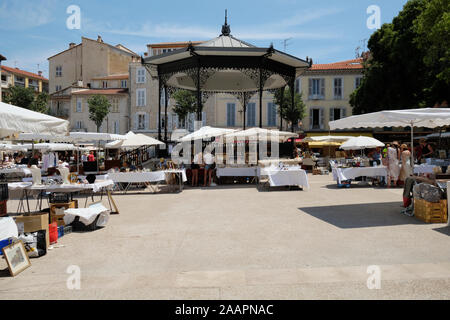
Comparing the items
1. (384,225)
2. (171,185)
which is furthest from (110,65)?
(384,225)

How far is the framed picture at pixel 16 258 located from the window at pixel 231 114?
1327 inches

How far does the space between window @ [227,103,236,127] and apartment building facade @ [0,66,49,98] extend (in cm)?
2703

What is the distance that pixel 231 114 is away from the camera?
124 feet

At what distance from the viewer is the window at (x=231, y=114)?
3759 cm

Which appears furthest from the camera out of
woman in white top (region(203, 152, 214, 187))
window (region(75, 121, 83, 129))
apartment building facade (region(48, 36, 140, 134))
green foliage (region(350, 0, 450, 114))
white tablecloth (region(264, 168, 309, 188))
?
window (region(75, 121, 83, 129))

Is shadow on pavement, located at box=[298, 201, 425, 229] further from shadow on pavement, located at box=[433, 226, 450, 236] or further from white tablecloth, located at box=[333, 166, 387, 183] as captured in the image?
white tablecloth, located at box=[333, 166, 387, 183]

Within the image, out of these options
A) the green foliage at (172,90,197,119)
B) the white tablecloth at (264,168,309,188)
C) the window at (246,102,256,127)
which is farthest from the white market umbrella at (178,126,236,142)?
the window at (246,102,256,127)

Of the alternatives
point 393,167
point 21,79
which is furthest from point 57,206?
point 21,79

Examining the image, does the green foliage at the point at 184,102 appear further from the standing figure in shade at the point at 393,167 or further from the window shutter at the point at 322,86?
the standing figure in shade at the point at 393,167

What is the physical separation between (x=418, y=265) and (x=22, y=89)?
40.8 m

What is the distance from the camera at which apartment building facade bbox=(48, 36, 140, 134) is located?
41312 millimetres

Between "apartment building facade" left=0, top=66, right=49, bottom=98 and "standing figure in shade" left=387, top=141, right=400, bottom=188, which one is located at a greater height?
"apartment building facade" left=0, top=66, right=49, bottom=98

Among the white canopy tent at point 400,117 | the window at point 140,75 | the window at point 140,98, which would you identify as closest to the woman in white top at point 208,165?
the white canopy tent at point 400,117

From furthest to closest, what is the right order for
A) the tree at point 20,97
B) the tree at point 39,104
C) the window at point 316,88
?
the tree at point 39,104
the tree at point 20,97
the window at point 316,88
